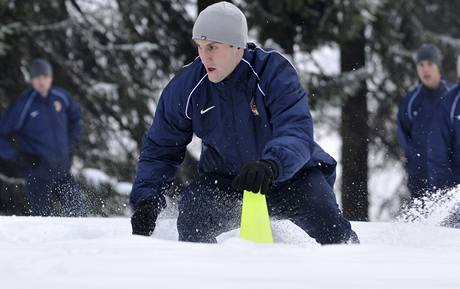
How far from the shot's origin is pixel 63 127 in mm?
10859

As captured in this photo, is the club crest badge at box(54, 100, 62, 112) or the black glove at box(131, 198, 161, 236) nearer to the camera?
the black glove at box(131, 198, 161, 236)

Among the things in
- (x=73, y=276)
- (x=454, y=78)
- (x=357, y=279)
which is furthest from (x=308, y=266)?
(x=454, y=78)

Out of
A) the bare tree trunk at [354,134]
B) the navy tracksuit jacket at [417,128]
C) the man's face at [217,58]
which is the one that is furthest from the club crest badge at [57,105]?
the man's face at [217,58]

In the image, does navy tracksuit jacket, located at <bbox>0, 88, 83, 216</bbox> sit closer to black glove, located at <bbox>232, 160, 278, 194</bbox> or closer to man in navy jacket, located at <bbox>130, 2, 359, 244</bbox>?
man in navy jacket, located at <bbox>130, 2, 359, 244</bbox>

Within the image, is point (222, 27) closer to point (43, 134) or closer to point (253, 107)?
point (253, 107)

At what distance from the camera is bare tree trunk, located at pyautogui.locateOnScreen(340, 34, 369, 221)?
13680 mm

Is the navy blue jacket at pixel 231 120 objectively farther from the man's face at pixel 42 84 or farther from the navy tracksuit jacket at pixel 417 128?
the man's face at pixel 42 84

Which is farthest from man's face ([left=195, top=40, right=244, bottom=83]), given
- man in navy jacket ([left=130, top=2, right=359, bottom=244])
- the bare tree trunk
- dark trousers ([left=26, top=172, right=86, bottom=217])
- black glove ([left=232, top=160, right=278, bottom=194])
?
the bare tree trunk

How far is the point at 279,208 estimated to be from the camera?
5.66m

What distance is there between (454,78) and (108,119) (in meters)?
5.28

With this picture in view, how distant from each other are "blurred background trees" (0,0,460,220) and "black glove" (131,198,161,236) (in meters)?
6.97

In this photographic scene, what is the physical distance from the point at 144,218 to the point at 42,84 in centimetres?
544

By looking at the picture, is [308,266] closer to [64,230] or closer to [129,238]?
[129,238]

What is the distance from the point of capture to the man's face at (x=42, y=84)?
10.7 meters
